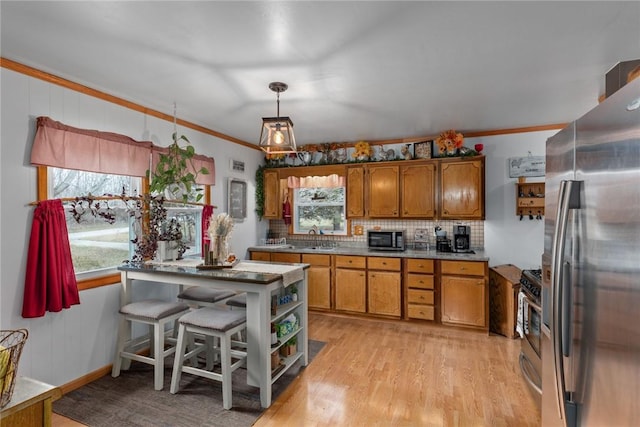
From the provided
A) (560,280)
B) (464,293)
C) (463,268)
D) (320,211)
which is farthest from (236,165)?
(560,280)

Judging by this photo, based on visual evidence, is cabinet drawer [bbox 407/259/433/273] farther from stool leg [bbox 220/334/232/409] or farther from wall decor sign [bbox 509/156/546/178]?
stool leg [bbox 220/334/232/409]

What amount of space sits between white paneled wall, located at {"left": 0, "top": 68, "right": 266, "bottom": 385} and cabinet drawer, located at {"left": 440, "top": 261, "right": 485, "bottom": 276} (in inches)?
128

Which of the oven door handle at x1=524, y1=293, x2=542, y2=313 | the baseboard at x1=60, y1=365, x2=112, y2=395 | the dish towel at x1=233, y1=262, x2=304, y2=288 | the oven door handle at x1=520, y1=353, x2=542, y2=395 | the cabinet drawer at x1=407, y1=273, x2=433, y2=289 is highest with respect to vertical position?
the dish towel at x1=233, y1=262, x2=304, y2=288

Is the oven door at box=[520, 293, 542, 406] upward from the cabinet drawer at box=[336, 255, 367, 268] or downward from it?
downward

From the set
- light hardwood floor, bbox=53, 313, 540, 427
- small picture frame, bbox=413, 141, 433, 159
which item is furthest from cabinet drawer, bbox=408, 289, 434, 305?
small picture frame, bbox=413, 141, 433, 159

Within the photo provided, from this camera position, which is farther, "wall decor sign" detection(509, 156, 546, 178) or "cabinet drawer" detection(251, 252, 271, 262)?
"cabinet drawer" detection(251, 252, 271, 262)

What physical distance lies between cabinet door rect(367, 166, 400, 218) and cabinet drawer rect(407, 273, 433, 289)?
0.85 metres

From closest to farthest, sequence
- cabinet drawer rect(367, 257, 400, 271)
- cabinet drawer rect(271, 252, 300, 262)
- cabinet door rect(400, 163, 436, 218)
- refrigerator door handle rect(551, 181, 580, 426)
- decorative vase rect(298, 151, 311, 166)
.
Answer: refrigerator door handle rect(551, 181, 580, 426)
cabinet drawer rect(367, 257, 400, 271)
cabinet door rect(400, 163, 436, 218)
cabinet drawer rect(271, 252, 300, 262)
decorative vase rect(298, 151, 311, 166)

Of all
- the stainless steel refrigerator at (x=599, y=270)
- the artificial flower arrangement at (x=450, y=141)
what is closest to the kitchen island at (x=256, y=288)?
the stainless steel refrigerator at (x=599, y=270)

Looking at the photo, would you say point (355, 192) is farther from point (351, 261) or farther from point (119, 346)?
point (119, 346)

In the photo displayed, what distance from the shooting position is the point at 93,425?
2168 millimetres

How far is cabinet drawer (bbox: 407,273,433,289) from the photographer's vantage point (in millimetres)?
3982

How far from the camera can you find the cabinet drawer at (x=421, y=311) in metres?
3.98

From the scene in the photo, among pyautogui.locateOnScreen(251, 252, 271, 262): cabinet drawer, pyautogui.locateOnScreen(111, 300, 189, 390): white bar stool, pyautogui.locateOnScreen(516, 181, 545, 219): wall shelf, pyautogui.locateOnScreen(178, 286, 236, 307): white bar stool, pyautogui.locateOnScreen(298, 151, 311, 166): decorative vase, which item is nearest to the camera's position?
pyautogui.locateOnScreen(111, 300, 189, 390): white bar stool
